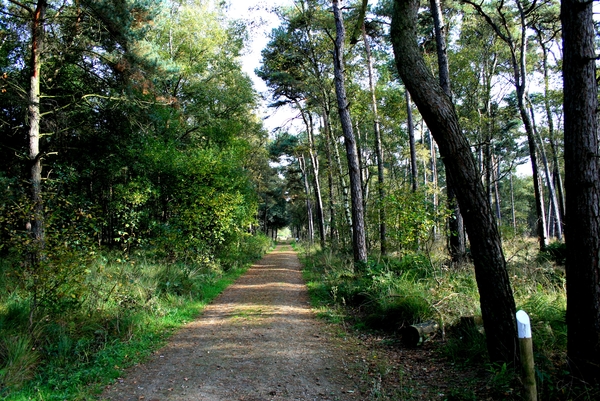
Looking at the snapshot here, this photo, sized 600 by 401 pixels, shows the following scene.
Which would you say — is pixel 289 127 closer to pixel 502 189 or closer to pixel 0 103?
pixel 0 103

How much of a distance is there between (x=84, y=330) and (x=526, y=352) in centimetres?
596

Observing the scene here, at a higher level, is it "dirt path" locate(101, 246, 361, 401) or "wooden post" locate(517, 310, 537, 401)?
"wooden post" locate(517, 310, 537, 401)

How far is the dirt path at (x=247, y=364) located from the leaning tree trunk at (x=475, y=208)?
1.79 metres

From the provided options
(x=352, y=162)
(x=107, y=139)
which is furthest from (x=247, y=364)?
(x=107, y=139)

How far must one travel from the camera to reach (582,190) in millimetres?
3359

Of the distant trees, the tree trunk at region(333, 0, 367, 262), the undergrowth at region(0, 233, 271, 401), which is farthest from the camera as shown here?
the tree trunk at region(333, 0, 367, 262)

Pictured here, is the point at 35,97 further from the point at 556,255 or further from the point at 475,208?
the point at 556,255

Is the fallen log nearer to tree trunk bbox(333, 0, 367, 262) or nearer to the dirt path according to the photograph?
the dirt path

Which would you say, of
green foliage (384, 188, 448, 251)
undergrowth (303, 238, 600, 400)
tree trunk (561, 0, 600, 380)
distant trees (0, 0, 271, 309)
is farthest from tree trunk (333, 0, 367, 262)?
tree trunk (561, 0, 600, 380)

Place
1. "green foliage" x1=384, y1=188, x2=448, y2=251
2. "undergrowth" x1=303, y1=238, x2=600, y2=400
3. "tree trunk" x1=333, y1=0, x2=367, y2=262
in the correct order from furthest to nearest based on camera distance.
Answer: "tree trunk" x1=333, y1=0, x2=367, y2=262 < "green foliage" x1=384, y1=188, x2=448, y2=251 < "undergrowth" x1=303, y1=238, x2=600, y2=400

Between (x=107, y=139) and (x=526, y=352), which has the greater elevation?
(x=107, y=139)

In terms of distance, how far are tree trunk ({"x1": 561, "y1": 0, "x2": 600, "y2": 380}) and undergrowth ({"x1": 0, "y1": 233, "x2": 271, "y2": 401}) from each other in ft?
16.7

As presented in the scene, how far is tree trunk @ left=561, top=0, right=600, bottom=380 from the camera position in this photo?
329 cm

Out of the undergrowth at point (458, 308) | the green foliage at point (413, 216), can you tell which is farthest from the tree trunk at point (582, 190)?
the green foliage at point (413, 216)
